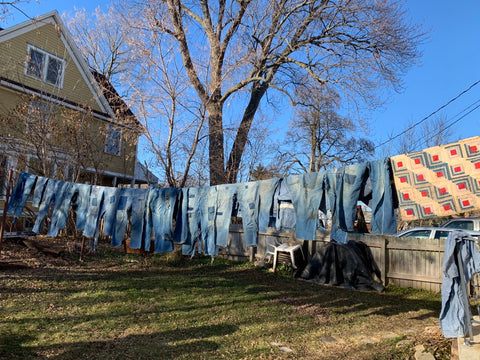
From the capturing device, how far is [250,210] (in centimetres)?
576

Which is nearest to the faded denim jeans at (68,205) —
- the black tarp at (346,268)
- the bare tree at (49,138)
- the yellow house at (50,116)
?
the yellow house at (50,116)

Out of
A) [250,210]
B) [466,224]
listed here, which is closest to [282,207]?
[250,210]

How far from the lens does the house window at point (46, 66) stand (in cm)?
1455

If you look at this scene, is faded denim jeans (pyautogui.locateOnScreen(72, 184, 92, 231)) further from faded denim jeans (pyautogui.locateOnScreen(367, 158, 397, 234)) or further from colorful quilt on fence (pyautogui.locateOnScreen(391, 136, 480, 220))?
colorful quilt on fence (pyautogui.locateOnScreen(391, 136, 480, 220))

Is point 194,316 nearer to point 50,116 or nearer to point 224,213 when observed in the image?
point 224,213

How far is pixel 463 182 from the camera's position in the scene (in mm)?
3994

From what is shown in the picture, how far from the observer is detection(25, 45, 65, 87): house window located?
14555 mm

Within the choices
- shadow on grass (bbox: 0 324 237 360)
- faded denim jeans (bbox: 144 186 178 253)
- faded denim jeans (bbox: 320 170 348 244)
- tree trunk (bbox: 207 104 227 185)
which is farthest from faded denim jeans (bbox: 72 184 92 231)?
faded denim jeans (bbox: 320 170 348 244)

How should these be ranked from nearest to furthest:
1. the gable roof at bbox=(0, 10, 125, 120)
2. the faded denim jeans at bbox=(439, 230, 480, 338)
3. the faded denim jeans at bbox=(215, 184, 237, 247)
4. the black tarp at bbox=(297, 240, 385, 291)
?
the faded denim jeans at bbox=(439, 230, 480, 338) < the faded denim jeans at bbox=(215, 184, 237, 247) < the black tarp at bbox=(297, 240, 385, 291) < the gable roof at bbox=(0, 10, 125, 120)

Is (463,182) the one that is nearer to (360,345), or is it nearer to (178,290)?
(360,345)

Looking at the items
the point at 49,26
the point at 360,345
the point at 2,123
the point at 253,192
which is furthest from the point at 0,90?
the point at 360,345

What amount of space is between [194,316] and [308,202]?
256cm

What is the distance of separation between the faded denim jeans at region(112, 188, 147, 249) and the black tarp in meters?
4.34

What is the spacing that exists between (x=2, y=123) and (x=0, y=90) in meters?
2.44
